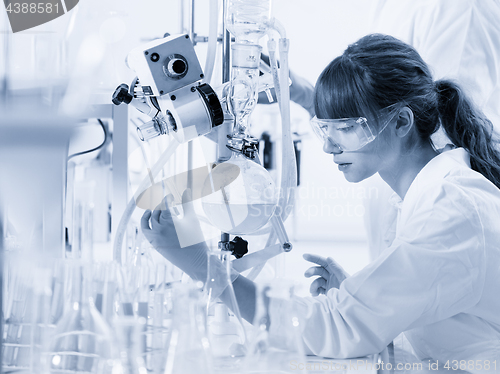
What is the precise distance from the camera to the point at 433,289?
1045 mm

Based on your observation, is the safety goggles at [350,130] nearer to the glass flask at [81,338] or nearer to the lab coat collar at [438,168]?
the lab coat collar at [438,168]

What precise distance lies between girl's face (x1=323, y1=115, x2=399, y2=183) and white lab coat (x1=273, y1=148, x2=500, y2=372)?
0.18 meters

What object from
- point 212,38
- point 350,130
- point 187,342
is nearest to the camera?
point 187,342

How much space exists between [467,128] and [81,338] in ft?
3.54

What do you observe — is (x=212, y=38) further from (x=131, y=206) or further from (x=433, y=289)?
(x=433, y=289)

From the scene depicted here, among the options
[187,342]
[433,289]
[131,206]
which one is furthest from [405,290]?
[131,206]

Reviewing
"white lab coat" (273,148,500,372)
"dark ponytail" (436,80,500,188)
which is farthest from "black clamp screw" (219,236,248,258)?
"dark ponytail" (436,80,500,188)

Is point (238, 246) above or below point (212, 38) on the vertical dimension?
below

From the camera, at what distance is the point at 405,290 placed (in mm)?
1030

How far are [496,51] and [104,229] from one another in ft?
6.26

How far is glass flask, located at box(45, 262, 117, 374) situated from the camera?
0.77 m

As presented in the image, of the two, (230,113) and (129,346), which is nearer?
(129,346)

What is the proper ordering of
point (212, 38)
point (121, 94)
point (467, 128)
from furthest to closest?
point (467, 128) < point (212, 38) < point (121, 94)

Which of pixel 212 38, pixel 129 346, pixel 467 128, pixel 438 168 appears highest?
pixel 212 38
